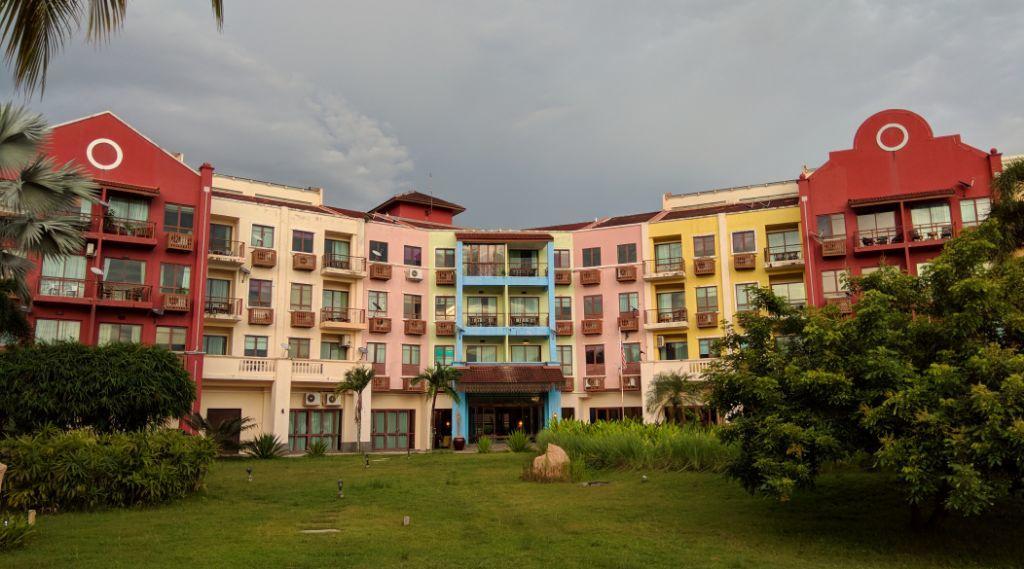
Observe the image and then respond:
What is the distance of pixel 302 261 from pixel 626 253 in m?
19.0

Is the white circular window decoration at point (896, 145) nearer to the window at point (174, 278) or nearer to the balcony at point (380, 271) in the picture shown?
the balcony at point (380, 271)

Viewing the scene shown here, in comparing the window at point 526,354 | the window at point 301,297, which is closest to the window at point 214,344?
the window at point 301,297

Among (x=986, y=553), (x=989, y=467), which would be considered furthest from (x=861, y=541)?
(x=989, y=467)

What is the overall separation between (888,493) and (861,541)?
357cm

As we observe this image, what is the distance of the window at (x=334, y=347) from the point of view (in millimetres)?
44719

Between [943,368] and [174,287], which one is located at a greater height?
[174,287]

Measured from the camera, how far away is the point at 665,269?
47.2 m

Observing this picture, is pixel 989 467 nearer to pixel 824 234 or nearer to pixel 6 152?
pixel 6 152

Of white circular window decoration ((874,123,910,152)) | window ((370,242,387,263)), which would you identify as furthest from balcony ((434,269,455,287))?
white circular window decoration ((874,123,910,152))

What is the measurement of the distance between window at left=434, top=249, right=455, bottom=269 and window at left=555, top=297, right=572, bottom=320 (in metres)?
6.91

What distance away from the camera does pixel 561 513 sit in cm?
1714

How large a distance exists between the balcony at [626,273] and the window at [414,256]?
11964mm

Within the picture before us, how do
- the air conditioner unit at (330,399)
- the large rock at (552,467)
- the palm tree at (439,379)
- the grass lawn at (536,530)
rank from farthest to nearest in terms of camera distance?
the air conditioner unit at (330,399)
the palm tree at (439,379)
the large rock at (552,467)
the grass lawn at (536,530)

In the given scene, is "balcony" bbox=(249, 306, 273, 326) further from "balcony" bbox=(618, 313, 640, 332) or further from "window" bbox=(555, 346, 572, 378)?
"balcony" bbox=(618, 313, 640, 332)
